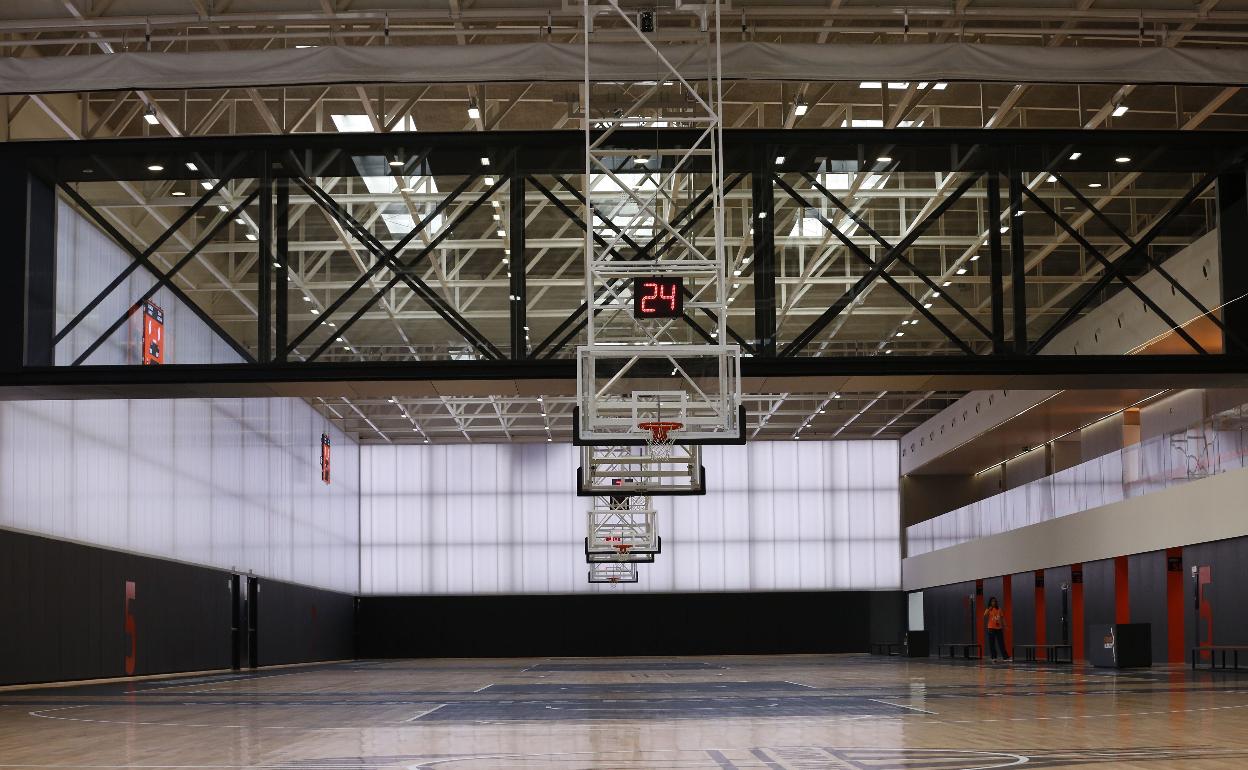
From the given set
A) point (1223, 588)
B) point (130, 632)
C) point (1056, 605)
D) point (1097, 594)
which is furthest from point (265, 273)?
point (1056, 605)

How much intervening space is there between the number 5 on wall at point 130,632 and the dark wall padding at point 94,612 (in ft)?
0.36

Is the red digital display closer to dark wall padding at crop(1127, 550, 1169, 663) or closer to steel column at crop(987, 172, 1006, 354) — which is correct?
steel column at crop(987, 172, 1006, 354)

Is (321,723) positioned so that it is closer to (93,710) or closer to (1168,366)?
(93,710)

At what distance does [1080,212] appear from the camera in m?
25.2

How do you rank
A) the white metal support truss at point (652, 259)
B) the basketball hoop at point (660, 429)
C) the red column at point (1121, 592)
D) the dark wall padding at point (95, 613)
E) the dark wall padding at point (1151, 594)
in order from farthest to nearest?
the red column at point (1121, 592) < the dark wall padding at point (1151, 594) < the dark wall padding at point (95, 613) < the basketball hoop at point (660, 429) < the white metal support truss at point (652, 259)

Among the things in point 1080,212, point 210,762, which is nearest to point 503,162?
point 1080,212

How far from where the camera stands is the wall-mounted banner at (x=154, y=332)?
84.8 feet

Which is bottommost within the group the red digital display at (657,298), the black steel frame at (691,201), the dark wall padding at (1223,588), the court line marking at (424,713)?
the court line marking at (424,713)

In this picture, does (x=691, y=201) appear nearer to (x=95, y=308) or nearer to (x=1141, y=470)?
(x=95, y=308)

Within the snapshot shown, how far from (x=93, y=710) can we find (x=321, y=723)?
5886mm

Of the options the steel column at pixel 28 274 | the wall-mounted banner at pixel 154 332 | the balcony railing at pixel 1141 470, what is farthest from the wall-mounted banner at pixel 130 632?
the balcony railing at pixel 1141 470

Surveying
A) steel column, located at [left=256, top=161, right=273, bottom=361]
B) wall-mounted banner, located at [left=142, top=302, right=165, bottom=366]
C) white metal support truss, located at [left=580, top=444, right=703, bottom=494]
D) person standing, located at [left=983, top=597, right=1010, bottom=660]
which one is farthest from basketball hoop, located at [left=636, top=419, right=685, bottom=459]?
person standing, located at [left=983, top=597, right=1010, bottom=660]

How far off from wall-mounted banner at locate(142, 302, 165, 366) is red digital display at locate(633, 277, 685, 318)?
922 centimetres

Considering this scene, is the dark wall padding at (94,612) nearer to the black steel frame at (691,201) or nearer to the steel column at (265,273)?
the black steel frame at (691,201)
